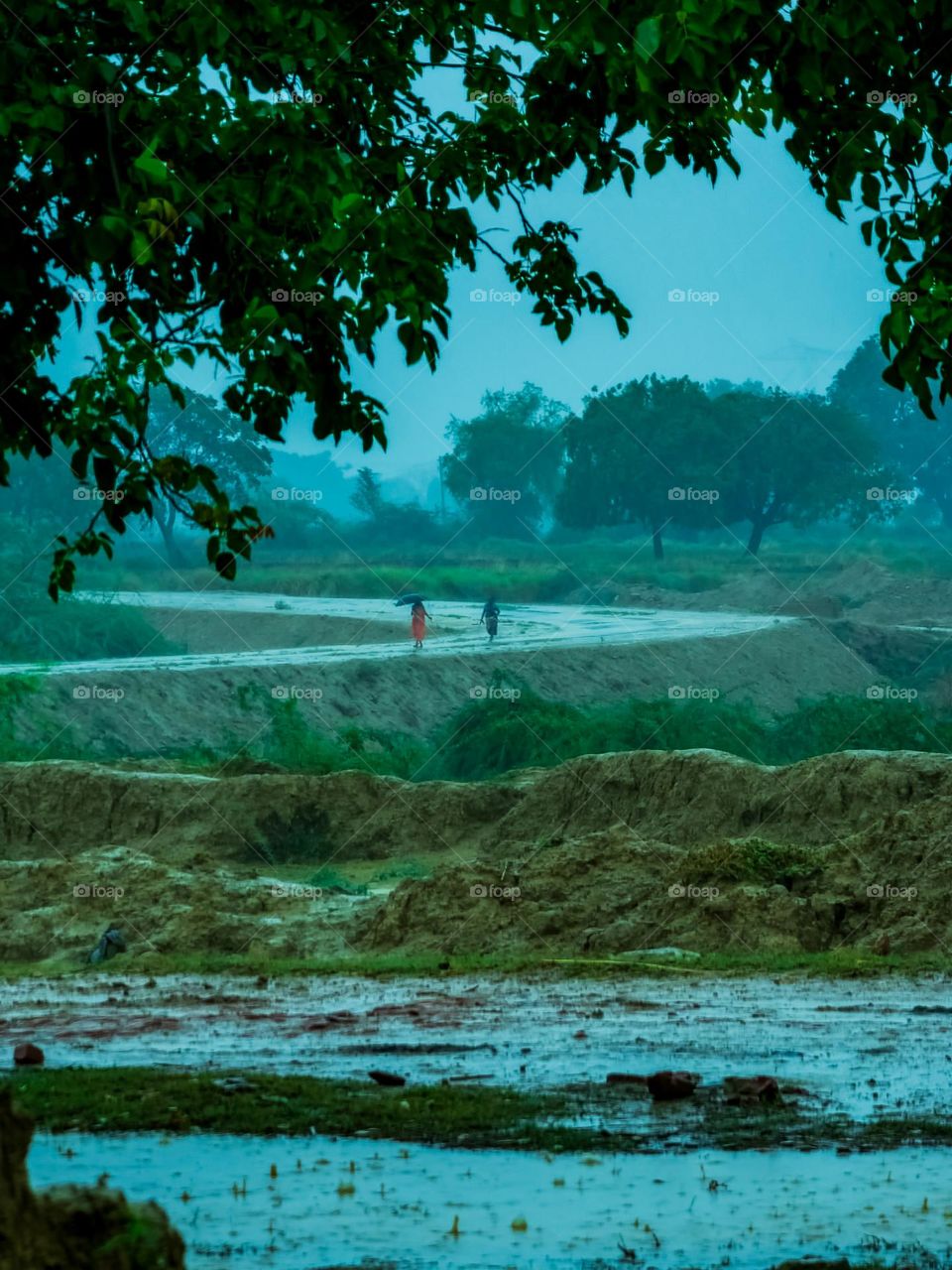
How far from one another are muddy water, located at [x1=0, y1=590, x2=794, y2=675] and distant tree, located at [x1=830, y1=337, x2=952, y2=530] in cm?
1407

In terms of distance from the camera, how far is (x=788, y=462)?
2532 inches

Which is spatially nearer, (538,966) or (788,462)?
(538,966)

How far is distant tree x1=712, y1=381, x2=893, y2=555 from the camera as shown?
210 ft

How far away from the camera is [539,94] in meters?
11.5

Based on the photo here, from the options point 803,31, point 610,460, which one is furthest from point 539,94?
point 610,460

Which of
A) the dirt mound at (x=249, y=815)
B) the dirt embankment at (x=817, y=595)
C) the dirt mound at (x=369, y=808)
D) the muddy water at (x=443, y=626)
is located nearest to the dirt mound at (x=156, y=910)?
the dirt mound at (x=369, y=808)

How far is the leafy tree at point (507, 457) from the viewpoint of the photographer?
7019cm

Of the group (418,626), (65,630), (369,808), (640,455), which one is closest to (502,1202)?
(369,808)

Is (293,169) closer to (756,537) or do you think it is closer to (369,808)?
(369,808)

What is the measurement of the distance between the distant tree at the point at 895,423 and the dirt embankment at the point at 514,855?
138 ft

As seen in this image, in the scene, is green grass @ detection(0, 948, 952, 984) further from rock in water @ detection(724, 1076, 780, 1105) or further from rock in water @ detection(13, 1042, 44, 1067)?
rock in water @ detection(724, 1076, 780, 1105)

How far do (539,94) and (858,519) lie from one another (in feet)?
191

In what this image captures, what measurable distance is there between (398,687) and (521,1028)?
35799mm

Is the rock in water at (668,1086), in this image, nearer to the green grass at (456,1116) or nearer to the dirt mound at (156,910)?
the green grass at (456,1116)
